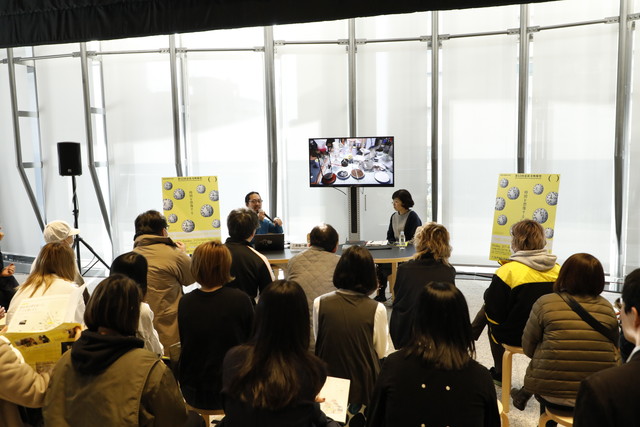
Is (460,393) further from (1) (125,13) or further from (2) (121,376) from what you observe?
(1) (125,13)

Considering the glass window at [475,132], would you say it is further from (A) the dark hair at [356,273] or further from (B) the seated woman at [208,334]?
(B) the seated woman at [208,334]

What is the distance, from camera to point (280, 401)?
164 centimetres

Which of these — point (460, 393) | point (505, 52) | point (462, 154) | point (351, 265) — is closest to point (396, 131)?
point (462, 154)

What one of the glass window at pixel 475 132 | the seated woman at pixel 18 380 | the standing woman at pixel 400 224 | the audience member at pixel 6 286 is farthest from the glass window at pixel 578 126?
the seated woman at pixel 18 380

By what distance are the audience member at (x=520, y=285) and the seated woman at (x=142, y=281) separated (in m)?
1.97

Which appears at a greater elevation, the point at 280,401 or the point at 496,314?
the point at 280,401

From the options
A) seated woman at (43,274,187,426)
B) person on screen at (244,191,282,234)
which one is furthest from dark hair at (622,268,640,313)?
person on screen at (244,191,282,234)

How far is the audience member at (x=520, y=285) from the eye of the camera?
3.18 m

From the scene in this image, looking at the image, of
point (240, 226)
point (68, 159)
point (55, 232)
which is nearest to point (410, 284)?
point (240, 226)

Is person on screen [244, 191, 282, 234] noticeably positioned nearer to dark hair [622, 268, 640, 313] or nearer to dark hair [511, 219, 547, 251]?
dark hair [511, 219, 547, 251]

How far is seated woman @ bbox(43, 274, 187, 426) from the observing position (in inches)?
65.6

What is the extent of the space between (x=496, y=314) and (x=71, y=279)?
7.96 feet

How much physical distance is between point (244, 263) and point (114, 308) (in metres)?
1.69

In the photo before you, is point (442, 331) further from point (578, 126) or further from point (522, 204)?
point (578, 126)
